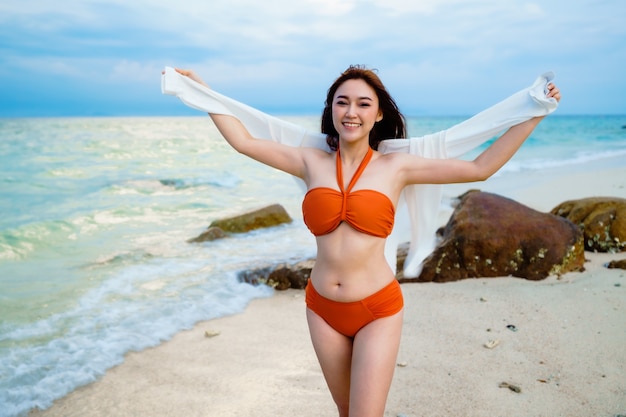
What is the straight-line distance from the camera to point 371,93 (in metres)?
3.07

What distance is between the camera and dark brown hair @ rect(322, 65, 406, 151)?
10.2ft

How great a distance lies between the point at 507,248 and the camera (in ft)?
21.6

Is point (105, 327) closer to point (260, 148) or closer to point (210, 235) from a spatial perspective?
point (260, 148)

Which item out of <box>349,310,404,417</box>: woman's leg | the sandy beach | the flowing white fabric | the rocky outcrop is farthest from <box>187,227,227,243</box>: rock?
<box>349,310,404,417</box>: woman's leg

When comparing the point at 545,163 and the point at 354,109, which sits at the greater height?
the point at 354,109

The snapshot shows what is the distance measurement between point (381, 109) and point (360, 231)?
847 mm

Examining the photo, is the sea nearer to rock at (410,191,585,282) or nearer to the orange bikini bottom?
rock at (410,191,585,282)

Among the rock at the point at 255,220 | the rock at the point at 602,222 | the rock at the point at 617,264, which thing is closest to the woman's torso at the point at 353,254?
the rock at the point at 617,264

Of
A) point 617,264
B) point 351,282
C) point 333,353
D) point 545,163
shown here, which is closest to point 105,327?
point 333,353

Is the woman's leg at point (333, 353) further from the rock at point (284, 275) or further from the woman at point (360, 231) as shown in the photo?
the rock at point (284, 275)

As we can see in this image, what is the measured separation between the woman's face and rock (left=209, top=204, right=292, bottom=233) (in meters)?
8.16

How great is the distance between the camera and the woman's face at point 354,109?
3.02m

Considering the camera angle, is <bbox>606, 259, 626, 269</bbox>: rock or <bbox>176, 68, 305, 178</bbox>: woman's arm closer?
<bbox>176, 68, 305, 178</bbox>: woman's arm

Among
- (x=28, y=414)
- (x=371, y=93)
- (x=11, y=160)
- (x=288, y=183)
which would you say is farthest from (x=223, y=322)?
(x=11, y=160)
